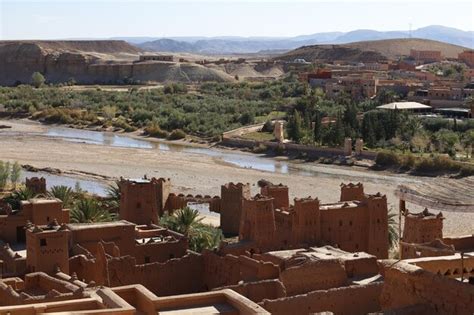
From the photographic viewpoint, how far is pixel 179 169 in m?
48.4

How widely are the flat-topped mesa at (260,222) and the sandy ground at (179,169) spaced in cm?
1301

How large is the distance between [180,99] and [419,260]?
69.2 metres

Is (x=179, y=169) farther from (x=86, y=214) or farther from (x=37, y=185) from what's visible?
(x=86, y=214)

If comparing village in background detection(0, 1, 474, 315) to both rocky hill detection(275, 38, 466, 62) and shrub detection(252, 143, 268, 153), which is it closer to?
shrub detection(252, 143, 268, 153)

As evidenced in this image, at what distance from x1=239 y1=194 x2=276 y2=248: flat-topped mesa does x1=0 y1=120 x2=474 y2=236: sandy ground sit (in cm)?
1301

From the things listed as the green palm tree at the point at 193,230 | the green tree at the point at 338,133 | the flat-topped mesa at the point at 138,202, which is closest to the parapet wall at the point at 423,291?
the green palm tree at the point at 193,230

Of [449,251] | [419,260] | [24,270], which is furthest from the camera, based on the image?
[24,270]

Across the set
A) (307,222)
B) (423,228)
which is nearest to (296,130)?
(307,222)

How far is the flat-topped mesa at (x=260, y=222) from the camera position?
2253cm

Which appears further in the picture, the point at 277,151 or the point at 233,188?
the point at 277,151

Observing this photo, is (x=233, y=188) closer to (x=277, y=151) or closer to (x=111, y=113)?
(x=277, y=151)

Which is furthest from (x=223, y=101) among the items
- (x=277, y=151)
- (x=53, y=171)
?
(x=53, y=171)

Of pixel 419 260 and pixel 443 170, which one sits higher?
pixel 419 260

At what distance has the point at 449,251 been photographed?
649 inches
